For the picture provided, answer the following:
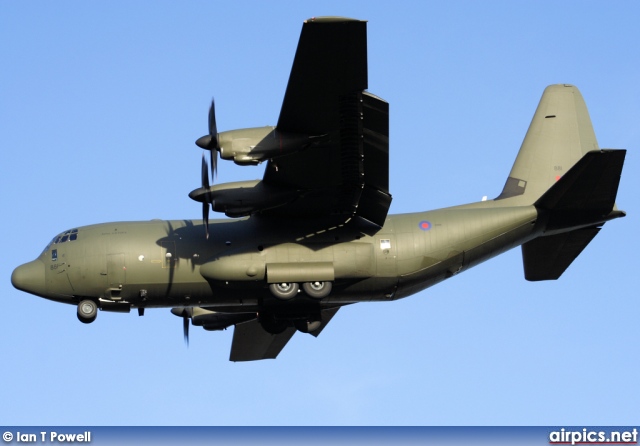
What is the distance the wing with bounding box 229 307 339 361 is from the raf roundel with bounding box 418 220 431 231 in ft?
19.6

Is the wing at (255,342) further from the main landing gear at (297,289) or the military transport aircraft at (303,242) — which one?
the main landing gear at (297,289)

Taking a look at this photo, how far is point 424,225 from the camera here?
2548 centimetres

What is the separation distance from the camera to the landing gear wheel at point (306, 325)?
1045 inches

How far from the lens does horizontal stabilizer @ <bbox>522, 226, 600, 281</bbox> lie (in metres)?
26.6

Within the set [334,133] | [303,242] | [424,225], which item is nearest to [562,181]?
[424,225]

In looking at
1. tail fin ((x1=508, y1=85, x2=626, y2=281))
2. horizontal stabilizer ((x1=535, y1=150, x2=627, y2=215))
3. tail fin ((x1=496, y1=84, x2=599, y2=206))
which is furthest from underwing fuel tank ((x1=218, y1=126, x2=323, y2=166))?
tail fin ((x1=496, y1=84, x2=599, y2=206))

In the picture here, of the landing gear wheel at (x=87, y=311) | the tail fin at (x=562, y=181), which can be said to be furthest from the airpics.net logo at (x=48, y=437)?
the tail fin at (x=562, y=181)

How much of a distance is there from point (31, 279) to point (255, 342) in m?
6.94

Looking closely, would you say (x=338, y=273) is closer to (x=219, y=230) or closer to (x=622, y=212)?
(x=219, y=230)

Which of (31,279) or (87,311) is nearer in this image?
(87,311)

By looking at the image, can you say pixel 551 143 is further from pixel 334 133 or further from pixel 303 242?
pixel 334 133

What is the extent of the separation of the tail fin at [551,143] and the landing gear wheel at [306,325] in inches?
214

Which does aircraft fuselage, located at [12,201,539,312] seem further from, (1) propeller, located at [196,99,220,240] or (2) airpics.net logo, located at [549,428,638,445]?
(2) airpics.net logo, located at [549,428,638,445]

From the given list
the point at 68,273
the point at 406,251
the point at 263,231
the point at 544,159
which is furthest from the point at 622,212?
the point at 68,273
